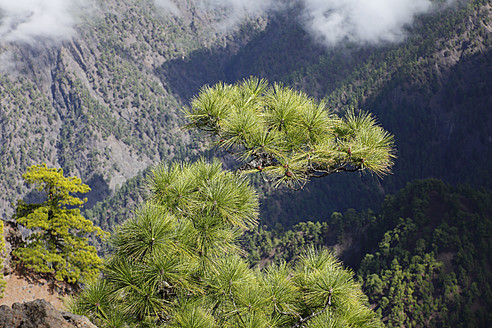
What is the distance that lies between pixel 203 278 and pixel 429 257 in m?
85.5

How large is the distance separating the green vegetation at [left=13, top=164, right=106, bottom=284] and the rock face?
543 inches

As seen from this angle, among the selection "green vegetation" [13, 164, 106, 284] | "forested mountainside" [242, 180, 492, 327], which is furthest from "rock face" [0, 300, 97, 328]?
"forested mountainside" [242, 180, 492, 327]

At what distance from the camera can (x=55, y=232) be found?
1959 centimetres

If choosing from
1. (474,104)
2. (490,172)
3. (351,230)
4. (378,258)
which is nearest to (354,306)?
(378,258)

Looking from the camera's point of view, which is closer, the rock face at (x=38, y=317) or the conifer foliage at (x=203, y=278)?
the rock face at (x=38, y=317)

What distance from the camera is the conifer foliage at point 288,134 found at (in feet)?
20.3

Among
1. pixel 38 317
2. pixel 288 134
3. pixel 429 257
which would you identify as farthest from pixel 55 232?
pixel 429 257

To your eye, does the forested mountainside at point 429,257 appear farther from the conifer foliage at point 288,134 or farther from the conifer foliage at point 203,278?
the conifer foliage at point 203,278

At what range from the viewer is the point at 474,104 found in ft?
588

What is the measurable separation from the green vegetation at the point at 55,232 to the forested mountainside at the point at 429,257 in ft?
157

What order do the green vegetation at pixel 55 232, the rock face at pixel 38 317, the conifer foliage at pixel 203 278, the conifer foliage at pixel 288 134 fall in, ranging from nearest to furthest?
1. the rock face at pixel 38 317
2. the conifer foliage at pixel 203 278
3. the conifer foliage at pixel 288 134
4. the green vegetation at pixel 55 232

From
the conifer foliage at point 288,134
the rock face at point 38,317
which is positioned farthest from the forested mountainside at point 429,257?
the rock face at point 38,317

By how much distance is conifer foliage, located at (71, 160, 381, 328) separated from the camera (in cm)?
562

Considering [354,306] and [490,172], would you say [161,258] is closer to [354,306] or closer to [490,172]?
[354,306]
